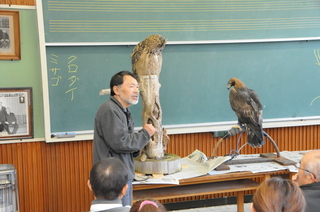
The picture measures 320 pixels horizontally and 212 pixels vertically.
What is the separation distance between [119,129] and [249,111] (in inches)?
53.9

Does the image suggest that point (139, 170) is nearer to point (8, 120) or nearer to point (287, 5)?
point (8, 120)

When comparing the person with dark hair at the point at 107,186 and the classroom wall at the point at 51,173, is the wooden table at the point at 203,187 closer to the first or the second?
the classroom wall at the point at 51,173

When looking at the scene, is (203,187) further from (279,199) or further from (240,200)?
(279,199)

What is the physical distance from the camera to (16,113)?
3.39m

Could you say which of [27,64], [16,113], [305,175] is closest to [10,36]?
[27,64]

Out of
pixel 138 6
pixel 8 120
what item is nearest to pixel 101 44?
pixel 138 6

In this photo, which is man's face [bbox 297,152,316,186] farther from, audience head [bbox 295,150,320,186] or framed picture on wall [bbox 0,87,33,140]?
framed picture on wall [bbox 0,87,33,140]

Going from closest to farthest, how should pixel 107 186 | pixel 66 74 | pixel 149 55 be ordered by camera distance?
pixel 107 186 < pixel 149 55 < pixel 66 74

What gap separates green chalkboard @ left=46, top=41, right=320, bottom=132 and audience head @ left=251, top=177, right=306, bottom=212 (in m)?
2.44

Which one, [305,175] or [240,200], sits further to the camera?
[240,200]

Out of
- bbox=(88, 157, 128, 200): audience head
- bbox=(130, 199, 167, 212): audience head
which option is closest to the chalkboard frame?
bbox=(88, 157, 128, 200): audience head

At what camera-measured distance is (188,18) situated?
3734 mm

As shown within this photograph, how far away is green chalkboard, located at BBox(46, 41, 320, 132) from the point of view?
3.49 metres

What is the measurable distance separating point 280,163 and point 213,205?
1133 mm
